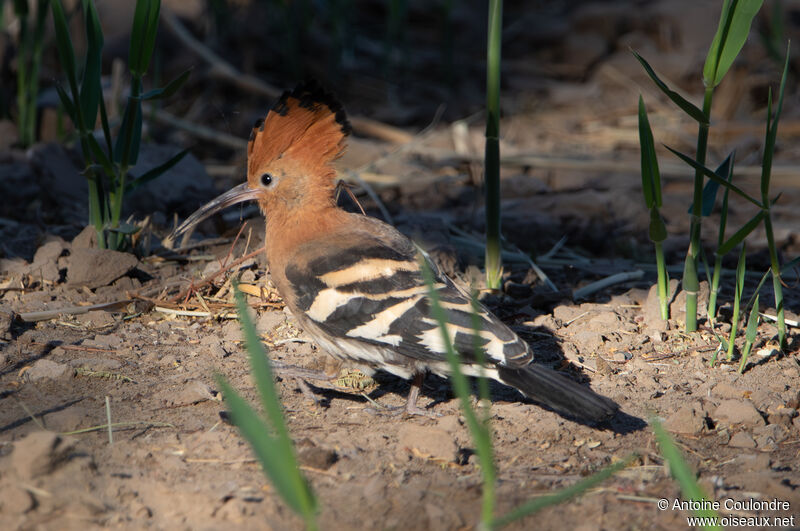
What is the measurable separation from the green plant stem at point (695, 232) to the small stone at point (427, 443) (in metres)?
1.21

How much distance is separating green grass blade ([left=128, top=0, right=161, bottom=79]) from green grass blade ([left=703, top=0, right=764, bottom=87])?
2.01 metres

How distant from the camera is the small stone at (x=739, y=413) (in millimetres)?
2816

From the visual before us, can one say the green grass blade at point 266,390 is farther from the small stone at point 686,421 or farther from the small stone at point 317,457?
the small stone at point 686,421

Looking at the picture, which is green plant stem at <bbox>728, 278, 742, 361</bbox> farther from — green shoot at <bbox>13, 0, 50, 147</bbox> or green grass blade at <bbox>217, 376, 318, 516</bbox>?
green shoot at <bbox>13, 0, 50, 147</bbox>

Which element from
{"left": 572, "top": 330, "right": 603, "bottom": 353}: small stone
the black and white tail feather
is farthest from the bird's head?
{"left": 572, "top": 330, "right": 603, "bottom": 353}: small stone

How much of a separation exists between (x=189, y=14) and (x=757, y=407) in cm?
628

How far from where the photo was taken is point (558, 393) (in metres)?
2.65

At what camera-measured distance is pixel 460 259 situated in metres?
4.06

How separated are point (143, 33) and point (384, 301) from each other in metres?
1.41

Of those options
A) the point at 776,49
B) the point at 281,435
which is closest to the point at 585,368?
the point at 281,435

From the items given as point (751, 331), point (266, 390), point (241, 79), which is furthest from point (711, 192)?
point (241, 79)

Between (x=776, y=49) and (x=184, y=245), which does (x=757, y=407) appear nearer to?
(x=184, y=245)

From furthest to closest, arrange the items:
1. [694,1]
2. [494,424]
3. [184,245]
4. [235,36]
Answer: [694,1] → [235,36] → [184,245] → [494,424]

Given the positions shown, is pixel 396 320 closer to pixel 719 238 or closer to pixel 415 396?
pixel 415 396
